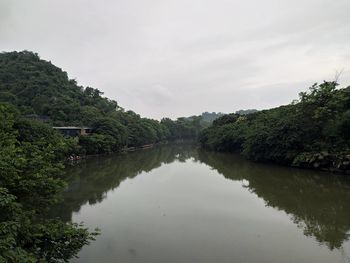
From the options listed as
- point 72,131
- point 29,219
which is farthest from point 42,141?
point 72,131

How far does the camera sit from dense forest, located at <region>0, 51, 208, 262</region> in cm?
635

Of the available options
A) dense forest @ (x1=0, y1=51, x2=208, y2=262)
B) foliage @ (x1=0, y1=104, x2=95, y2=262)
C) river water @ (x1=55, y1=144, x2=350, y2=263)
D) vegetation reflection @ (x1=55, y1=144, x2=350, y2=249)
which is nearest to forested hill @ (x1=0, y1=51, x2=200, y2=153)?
dense forest @ (x1=0, y1=51, x2=208, y2=262)

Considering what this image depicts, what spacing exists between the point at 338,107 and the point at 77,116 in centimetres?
3688

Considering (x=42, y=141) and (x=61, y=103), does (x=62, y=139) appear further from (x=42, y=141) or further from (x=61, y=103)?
(x=61, y=103)

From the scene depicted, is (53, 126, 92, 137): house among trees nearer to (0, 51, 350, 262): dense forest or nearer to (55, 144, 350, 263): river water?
(0, 51, 350, 262): dense forest

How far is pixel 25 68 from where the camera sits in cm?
6119

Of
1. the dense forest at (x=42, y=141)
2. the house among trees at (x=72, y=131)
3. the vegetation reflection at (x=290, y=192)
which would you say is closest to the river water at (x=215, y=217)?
the vegetation reflection at (x=290, y=192)

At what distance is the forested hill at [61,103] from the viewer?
45.6 meters

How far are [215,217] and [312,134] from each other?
1766 centimetres

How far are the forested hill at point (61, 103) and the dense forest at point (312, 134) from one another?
68.8ft

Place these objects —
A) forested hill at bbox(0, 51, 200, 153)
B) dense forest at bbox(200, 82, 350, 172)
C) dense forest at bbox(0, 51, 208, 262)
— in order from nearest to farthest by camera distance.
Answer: dense forest at bbox(0, 51, 208, 262), dense forest at bbox(200, 82, 350, 172), forested hill at bbox(0, 51, 200, 153)

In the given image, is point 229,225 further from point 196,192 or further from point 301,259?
point 196,192

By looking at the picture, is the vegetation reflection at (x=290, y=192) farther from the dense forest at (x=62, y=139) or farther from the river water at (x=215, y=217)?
the dense forest at (x=62, y=139)

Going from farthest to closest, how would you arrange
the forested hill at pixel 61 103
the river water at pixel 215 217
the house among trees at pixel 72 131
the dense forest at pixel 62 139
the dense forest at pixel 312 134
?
1. the forested hill at pixel 61 103
2. the house among trees at pixel 72 131
3. the dense forest at pixel 312 134
4. the river water at pixel 215 217
5. the dense forest at pixel 62 139
